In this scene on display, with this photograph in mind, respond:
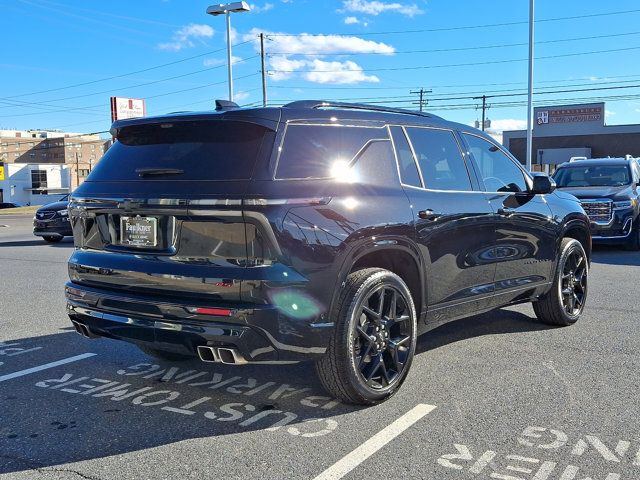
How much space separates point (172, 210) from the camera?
3.72 m

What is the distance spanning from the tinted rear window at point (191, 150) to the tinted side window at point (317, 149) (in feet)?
0.49

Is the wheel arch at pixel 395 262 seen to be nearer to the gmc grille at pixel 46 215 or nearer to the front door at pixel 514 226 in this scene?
the front door at pixel 514 226

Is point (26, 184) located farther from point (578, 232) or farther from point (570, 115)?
point (578, 232)

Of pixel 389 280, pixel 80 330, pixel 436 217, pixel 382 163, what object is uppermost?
pixel 382 163

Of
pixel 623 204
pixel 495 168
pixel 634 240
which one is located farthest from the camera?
pixel 634 240

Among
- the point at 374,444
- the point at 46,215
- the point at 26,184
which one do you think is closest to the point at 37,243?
the point at 46,215

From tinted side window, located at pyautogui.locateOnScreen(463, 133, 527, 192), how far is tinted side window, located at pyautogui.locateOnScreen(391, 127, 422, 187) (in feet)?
3.02

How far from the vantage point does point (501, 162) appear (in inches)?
223

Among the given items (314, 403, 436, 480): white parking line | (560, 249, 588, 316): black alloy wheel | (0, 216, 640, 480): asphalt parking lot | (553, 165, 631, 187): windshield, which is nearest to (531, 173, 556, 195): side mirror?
(560, 249, 588, 316): black alloy wheel

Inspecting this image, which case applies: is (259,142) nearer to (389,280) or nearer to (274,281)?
(274,281)

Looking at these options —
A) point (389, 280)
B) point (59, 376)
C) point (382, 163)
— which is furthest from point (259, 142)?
point (59, 376)

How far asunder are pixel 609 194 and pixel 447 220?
9.00 m

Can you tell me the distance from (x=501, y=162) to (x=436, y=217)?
1496 millimetres

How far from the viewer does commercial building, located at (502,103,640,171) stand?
53.2 meters
